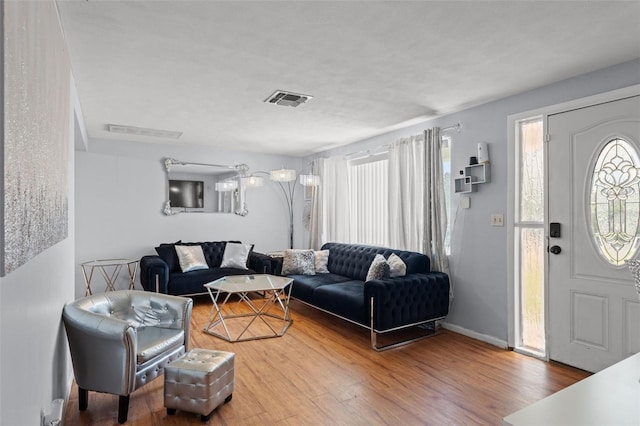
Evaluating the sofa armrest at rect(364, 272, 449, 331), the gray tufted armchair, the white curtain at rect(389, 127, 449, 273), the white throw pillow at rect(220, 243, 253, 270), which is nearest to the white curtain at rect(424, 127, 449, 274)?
the white curtain at rect(389, 127, 449, 273)

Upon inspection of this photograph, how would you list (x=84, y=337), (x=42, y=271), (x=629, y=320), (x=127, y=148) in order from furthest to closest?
1. (x=127, y=148)
2. (x=629, y=320)
3. (x=84, y=337)
4. (x=42, y=271)

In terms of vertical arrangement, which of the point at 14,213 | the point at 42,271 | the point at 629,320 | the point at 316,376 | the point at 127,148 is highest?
the point at 127,148

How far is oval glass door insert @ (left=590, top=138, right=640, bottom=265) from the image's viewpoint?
2.85 m

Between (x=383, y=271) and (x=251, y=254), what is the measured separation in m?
2.78

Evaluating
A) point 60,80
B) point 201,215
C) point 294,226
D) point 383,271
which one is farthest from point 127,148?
point 383,271

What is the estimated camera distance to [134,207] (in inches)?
229

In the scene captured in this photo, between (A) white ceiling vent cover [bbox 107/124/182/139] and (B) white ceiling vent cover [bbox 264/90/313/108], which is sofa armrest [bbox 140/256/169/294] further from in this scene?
(B) white ceiling vent cover [bbox 264/90/313/108]

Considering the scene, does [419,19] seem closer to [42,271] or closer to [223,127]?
[42,271]

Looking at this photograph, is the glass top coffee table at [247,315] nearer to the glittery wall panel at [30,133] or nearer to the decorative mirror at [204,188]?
the decorative mirror at [204,188]

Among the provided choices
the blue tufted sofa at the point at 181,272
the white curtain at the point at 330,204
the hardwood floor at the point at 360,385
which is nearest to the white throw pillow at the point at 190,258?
the blue tufted sofa at the point at 181,272

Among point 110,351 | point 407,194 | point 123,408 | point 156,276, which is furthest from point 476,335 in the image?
point 156,276

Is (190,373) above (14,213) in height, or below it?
below

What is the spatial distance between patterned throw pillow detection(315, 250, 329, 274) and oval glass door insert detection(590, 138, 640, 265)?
3.41 metres

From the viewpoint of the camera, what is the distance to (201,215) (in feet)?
20.9
